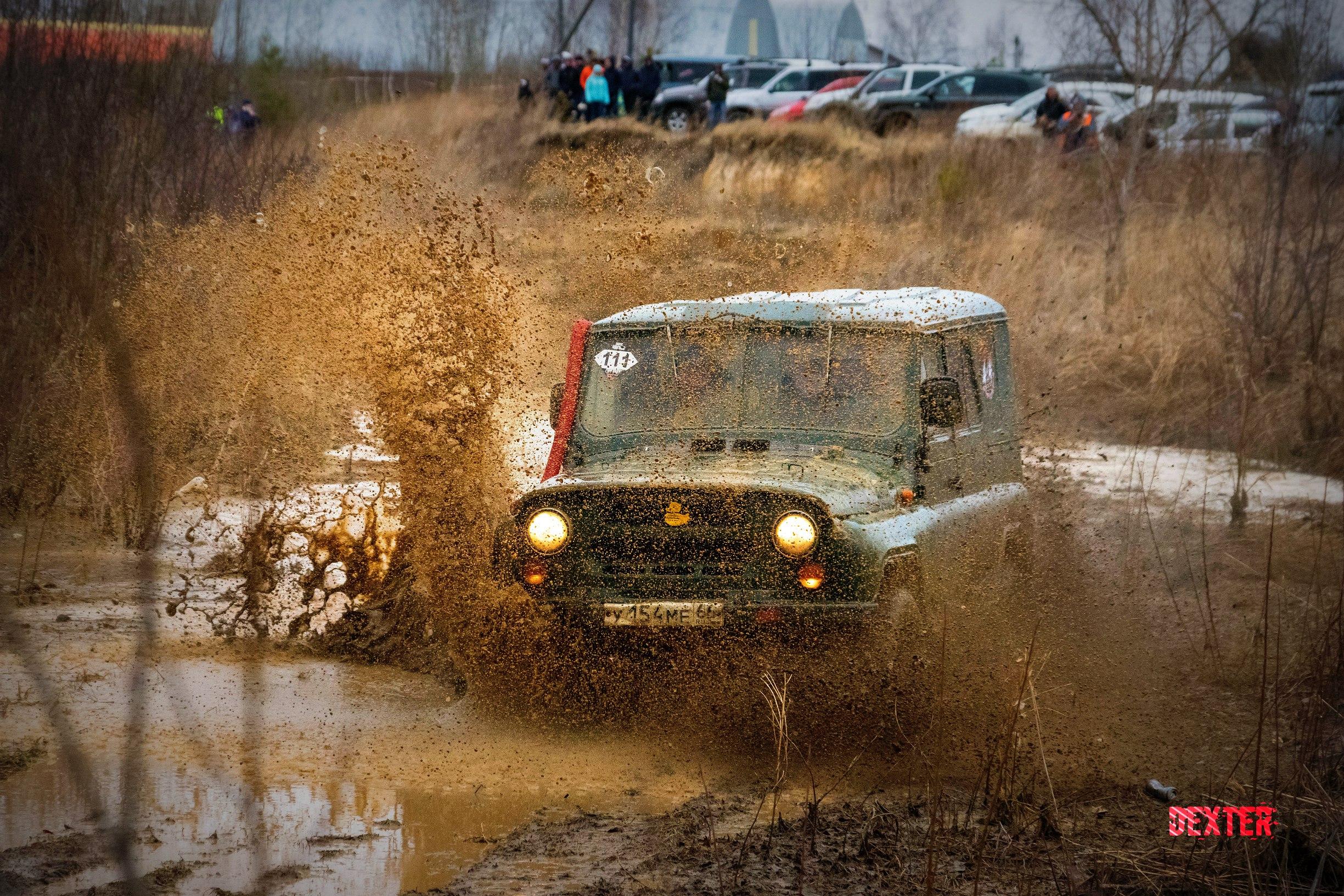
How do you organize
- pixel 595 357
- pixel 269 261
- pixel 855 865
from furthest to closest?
pixel 269 261 < pixel 595 357 < pixel 855 865

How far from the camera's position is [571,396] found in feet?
21.1

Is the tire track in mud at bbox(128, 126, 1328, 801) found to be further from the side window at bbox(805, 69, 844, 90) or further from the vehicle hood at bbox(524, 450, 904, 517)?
the side window at bbox(805, 69, 844, 90)

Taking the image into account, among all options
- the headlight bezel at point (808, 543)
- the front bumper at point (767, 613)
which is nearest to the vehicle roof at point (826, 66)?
the headlight bezel at point (808, 543)

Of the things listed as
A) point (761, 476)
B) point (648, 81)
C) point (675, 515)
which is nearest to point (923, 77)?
point (648, 81)

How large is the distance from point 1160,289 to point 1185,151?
210 centimetres

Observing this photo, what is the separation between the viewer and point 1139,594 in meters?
7.91

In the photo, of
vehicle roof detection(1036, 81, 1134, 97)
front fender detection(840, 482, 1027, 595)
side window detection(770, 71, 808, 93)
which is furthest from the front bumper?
side window detection(770, 71, 808, 93)

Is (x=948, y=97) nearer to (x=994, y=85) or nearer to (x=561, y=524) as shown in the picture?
(x=994, y=85)

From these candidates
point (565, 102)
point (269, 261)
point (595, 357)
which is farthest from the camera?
point (565, 102)

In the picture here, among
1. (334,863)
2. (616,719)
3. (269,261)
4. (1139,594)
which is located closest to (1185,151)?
(1139,594)

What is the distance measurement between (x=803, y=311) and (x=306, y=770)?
9.42ft

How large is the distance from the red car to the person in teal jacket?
3.02m

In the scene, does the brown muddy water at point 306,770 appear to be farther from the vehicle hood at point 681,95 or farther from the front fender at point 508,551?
the vehicle hood at point 681,95

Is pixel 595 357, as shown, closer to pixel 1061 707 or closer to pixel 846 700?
pixel 846 700
